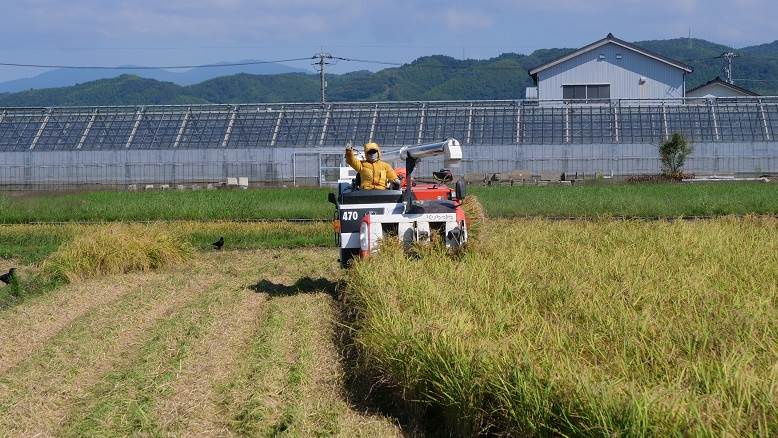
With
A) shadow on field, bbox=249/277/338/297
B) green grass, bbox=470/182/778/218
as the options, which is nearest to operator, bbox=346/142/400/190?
shadow on field, bbox=249/277/338/297

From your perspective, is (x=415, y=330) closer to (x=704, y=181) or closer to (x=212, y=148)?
(x=704, y=181)

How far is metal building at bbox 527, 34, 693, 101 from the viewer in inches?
1852

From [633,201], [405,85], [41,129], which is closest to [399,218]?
[633,201]

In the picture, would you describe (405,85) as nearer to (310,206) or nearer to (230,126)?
(230,126)

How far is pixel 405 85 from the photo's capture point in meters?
146

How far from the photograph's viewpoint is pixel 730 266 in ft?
31.6

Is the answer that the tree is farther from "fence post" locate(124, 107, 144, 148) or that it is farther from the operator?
the operator

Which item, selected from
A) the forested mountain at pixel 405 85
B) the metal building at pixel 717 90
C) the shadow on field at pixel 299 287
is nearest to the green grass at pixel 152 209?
the shadow on field at pixel 299 287

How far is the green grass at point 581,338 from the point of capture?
4.92 meters

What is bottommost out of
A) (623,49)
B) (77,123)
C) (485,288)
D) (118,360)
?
(118,360)

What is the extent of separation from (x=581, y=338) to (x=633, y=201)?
19.9 metres

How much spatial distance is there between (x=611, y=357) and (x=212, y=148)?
1438 inches

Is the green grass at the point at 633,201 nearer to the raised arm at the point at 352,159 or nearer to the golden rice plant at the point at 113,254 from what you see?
the golden rice plant at the point at 113,254

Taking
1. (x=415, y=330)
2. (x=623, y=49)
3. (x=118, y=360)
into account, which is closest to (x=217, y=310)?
(x=118, y=360)
